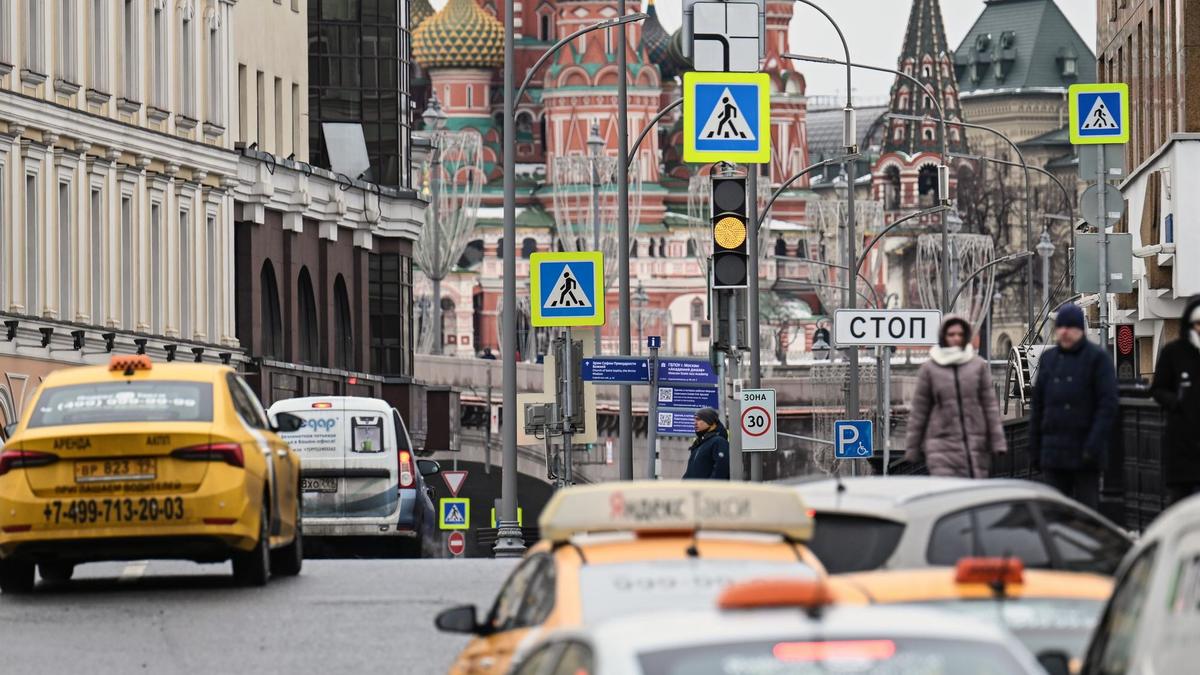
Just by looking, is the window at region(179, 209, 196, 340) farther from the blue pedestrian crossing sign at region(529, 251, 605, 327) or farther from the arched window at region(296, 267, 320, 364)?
the blue pedestrian crossing sign at region(529, 251, 605, 327)

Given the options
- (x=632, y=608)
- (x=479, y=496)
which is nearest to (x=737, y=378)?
(x=632, y=608)

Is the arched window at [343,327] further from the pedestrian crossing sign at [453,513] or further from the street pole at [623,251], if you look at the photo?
the street pole at [623,251]

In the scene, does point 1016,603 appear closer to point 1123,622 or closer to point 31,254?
point 1123,622

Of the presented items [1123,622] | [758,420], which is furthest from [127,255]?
[1123,622]

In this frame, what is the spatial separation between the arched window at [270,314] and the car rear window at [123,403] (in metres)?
47.4

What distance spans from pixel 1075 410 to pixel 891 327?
17346mm

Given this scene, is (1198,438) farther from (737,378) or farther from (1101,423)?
(737,378)

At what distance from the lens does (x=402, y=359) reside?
7706cm

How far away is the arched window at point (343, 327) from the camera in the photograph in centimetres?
7319

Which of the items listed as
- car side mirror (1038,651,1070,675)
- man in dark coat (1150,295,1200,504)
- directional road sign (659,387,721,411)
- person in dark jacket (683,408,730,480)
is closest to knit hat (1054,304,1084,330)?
man in dark coat (1150,295,1200,504)

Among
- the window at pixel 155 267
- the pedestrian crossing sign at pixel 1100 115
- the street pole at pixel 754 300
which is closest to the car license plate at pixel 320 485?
the pedestrian crossing sign at pixel 1100 115

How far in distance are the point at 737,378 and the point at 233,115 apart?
2847 centimetres

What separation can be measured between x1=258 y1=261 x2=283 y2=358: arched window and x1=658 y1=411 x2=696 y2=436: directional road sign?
25736 mm

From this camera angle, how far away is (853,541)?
43.9ft
